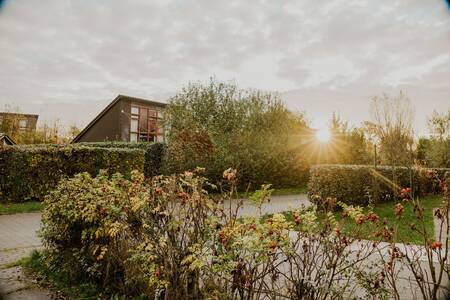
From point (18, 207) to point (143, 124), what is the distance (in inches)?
906

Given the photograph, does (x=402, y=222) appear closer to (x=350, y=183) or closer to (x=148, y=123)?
(x=350, y=183)

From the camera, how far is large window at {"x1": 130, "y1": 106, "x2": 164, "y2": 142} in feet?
107

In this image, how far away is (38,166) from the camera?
1245cm

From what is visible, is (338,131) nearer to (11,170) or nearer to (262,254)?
(11,170)

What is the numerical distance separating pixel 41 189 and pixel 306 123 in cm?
1906

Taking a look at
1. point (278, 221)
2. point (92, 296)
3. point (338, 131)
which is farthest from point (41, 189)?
point (338, 131)

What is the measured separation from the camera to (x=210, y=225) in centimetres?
324

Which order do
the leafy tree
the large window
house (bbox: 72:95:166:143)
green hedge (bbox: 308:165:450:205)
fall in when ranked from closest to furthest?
green hedge (bbox: 308:165:450:205), the leafy tree, house (bbox: 72:95:166:143), the large window

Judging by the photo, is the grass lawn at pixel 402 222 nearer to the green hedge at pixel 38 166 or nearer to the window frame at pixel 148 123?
the green hedge at pixel 38 166

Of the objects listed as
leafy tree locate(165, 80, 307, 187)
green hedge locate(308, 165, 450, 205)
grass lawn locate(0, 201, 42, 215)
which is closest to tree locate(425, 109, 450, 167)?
leafy tree locate(165, 80, 307, 187)

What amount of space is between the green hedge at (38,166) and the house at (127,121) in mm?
17894

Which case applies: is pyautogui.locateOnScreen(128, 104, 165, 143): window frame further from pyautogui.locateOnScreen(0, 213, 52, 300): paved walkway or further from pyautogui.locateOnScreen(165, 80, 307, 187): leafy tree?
pyautogui.locateOnScreen(0, 213, 52, 300): paved walkway

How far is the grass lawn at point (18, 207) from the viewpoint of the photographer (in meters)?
10.5

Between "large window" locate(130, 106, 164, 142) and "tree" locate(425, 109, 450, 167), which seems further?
"large window" locate(130, 106, 164, 142)
